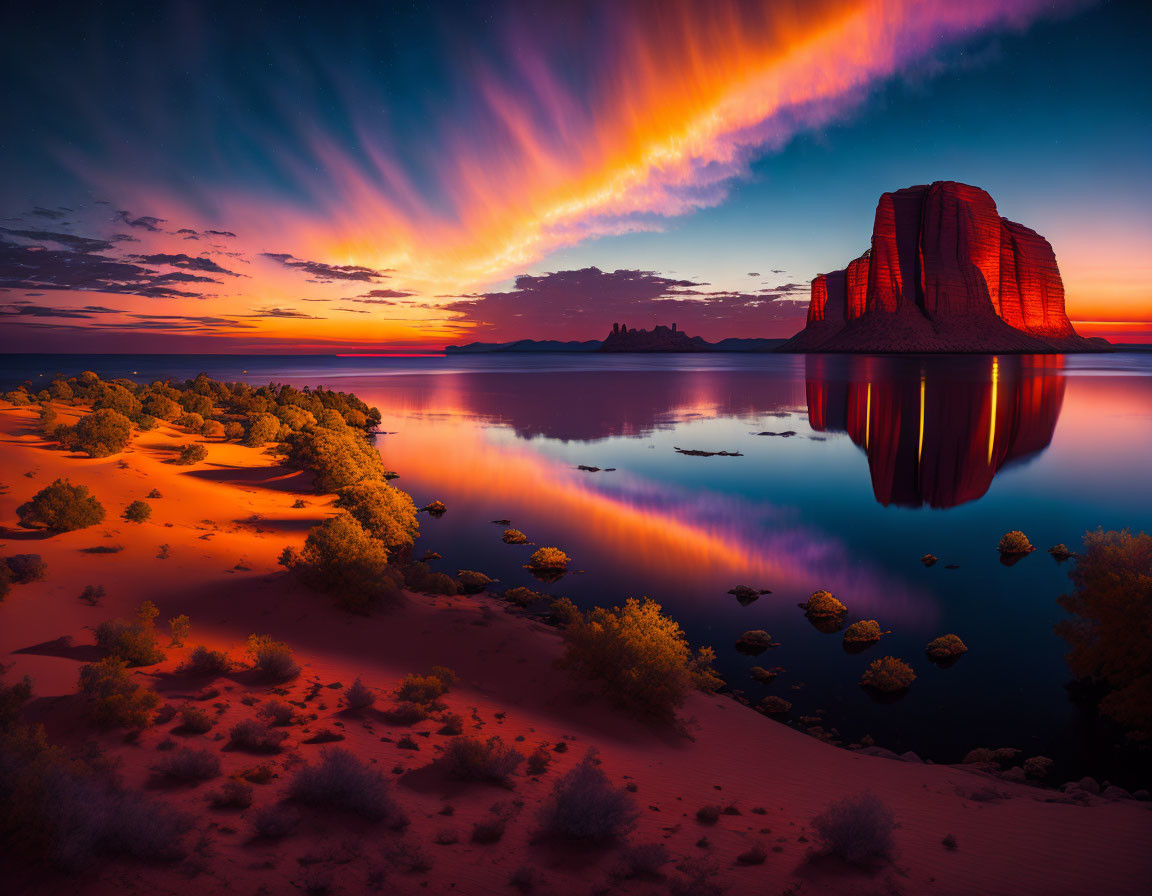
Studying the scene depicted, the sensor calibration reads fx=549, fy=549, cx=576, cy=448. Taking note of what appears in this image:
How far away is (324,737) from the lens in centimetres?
909

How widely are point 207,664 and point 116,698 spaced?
264 cm

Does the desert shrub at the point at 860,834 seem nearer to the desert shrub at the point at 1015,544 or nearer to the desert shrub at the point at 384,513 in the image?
the desert shrub at the point at 384,513

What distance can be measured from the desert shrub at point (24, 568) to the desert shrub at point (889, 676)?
2203 cm

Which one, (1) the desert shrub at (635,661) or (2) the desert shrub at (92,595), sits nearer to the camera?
(1) the desert shrub at (635,661)

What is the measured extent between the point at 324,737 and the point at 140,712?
2.72 meters

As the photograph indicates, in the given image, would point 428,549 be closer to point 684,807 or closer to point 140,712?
point 140,712

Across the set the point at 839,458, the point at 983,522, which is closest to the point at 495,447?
the point at 839,458

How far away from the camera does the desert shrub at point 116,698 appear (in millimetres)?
8445

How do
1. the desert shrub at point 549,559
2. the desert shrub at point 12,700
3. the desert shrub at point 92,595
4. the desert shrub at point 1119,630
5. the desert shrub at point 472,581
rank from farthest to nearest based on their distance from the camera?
the desert shrub at point 549,559 → the desert shrub at point 472,581 → the desert shrub at point 92,595 → the desert shrub at point 1119,630 → the desert shrub at point 12,700

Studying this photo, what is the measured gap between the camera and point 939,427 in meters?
53.5

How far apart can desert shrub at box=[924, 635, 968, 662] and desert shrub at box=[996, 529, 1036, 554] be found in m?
10.7

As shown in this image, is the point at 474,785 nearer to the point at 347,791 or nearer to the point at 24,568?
the point at 347,791

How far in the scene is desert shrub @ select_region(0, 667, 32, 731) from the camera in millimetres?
7719

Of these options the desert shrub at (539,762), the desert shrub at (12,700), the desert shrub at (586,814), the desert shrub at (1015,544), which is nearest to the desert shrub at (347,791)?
the desert shrub at (586,814)
